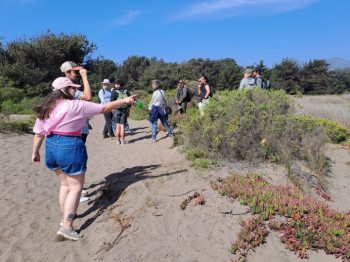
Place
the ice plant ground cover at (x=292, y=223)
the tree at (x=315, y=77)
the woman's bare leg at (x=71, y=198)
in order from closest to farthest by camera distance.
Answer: the ice plant ground cover at (x=292, y=223) → the woman's bare leg at (x=71, y=198) → the tree at (x=315, y=77)

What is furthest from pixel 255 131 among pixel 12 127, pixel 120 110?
pixel 12 127

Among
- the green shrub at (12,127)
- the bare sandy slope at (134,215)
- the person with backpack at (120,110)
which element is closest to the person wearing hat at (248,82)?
the bare sandy slope at (134,215)

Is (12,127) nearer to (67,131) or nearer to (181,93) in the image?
(181,93)

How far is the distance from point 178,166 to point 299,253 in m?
2.82

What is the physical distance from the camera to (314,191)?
14.6ft

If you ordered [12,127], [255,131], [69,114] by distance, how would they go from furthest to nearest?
[12,127] → [255,131] → [69,114]

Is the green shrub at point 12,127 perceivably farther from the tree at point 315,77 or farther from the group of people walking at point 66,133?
the tree at point 315,77

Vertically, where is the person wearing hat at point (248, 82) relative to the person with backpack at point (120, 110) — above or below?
above

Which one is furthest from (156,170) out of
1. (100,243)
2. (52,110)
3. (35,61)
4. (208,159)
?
(35,61)

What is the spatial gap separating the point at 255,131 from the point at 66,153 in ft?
12.0

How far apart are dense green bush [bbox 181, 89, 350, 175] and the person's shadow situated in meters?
1.03

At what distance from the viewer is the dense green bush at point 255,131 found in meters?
5.26

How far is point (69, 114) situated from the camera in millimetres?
3131

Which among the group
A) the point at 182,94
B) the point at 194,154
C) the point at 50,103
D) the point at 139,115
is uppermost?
the point at 50,103
